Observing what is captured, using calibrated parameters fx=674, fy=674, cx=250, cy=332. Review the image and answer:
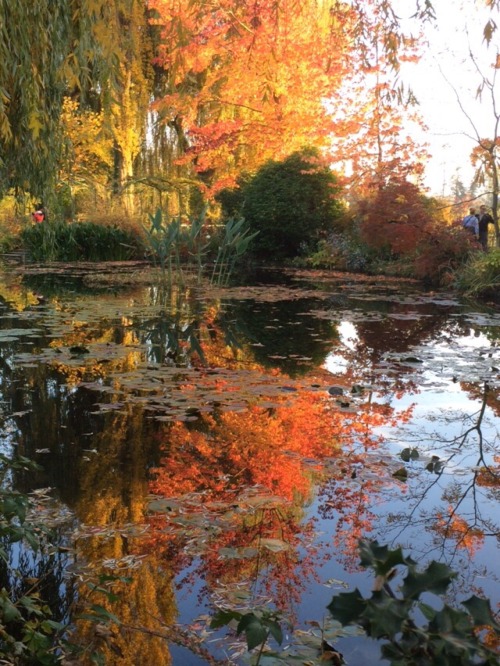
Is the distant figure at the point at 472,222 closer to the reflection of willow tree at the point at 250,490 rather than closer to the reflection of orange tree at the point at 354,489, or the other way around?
the reflection of willow tree at the point at 250,490

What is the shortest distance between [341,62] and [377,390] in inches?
612

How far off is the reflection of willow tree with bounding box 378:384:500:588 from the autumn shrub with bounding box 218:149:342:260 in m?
15.5

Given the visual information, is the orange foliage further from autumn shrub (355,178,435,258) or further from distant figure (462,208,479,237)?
distant figure (462,208,479,237)

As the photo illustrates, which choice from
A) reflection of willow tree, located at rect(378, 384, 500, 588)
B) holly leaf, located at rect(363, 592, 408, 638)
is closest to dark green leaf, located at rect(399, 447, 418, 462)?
reflection of willow tree, located at rect(378, 384, 500, 588)

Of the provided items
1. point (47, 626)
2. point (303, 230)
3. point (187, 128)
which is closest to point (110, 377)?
point (47, 626)

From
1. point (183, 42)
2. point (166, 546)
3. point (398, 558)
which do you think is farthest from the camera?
point (183, 42)

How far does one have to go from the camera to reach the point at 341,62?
61.4 feet

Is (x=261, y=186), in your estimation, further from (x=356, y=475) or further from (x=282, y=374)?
(x=356, y=475)

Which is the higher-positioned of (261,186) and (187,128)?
(187,128)

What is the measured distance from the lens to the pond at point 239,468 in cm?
235

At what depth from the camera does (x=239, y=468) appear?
12.1 feet

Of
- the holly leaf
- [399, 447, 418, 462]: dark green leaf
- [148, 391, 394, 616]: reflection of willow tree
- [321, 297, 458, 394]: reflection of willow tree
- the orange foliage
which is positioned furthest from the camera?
the orange foliage

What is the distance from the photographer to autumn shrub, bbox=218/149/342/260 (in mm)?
19438

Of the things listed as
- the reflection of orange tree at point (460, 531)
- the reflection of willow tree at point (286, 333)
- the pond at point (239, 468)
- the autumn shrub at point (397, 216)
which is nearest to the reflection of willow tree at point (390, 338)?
the pond at point (239, 468)
